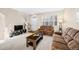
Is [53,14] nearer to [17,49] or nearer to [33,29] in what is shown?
[33,29]

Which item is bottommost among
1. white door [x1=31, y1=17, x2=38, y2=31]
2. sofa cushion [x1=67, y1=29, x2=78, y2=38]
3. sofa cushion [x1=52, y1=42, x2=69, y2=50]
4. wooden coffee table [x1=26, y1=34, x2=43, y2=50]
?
sofa cushion [x1=52, y1=42, x2=69, y2=50]

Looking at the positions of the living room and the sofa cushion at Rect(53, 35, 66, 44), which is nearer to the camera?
the living room

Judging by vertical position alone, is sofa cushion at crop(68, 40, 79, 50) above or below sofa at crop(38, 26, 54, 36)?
below

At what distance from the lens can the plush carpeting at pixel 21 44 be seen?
5.63 feet

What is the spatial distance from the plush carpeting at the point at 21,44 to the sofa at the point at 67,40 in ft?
0.36

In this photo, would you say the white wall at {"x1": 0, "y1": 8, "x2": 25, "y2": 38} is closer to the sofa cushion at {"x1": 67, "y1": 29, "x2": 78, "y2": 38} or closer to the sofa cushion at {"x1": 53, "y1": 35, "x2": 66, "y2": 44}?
the sofa cushion at {"x1": 53, "y1": 35, "x2": 66, "y2": 44}

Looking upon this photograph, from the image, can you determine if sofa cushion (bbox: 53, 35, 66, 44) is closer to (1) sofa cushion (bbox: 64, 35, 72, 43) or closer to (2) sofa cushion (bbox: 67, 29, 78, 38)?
(1) sofa cushion (bbox: 64, 35, 72, 43)

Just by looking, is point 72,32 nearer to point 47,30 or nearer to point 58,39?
point 58,39

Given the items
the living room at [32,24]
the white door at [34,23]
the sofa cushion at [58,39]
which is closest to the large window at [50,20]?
the living room at [32,24]

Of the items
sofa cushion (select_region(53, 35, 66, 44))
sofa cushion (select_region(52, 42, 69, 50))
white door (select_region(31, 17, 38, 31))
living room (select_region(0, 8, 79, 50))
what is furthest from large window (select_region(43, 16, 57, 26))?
sofa cushion (select_region(52, 42, 69, 50))

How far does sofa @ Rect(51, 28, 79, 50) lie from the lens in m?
1.73

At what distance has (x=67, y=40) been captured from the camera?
185 centimetres

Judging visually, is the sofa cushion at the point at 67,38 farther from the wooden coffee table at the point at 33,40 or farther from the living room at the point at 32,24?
the wooden coffee table at the point at 33,40
